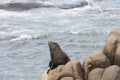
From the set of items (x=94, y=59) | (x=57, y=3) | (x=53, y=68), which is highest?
(x=94, y=59)

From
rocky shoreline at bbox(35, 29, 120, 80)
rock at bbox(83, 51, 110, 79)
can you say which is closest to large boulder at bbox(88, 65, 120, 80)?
rocky shoreline at bbox(35, 29, 120, 80)

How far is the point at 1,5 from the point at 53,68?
23.4 m

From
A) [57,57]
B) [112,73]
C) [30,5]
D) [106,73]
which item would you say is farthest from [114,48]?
[30,5]

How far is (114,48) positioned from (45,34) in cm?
1436

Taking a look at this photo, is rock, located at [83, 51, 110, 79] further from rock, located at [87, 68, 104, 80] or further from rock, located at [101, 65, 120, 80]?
rock, located at [101, 65, 120, 80]

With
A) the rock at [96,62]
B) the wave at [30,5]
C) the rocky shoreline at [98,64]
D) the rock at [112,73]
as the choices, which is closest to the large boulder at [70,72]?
the rocky shoreline at [98,64]

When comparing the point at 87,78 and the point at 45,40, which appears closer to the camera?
the point at 87,78

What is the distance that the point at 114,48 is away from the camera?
41.4ft


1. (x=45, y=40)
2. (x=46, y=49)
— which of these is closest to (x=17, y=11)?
(x=45, y=40)

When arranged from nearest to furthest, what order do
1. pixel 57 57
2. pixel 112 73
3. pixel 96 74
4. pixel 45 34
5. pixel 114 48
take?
pixel 112 73
pixel 96 74
pixel 114 48
pixel 57 57
pixel 45 34

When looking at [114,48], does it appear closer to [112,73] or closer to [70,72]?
[112,73]

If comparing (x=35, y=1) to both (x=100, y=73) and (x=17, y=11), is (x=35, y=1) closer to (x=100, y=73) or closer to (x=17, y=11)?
(x=17, y=11)

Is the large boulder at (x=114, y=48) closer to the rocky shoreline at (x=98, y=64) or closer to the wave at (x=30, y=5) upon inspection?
the rocky shoreline at (x=98, y=64)

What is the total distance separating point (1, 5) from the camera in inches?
1468
